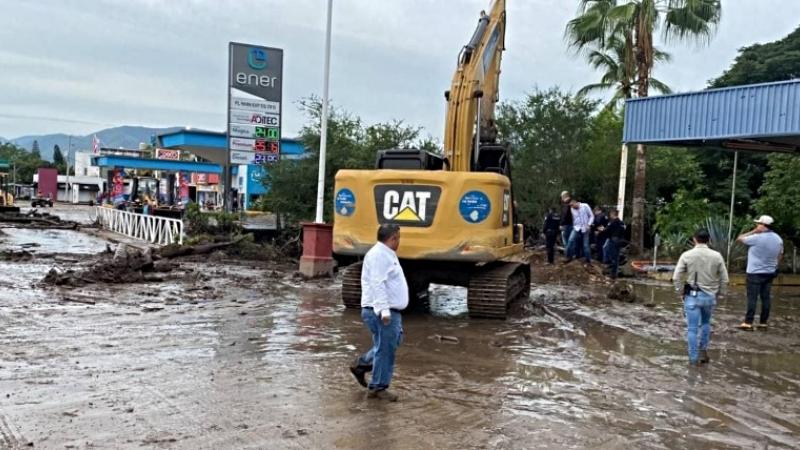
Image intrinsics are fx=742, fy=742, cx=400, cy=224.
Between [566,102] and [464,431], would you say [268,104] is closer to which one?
[566,102]

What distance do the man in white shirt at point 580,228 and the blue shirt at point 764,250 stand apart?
6.91m

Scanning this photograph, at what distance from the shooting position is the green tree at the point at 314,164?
73.3 feet

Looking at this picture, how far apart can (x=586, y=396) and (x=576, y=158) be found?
1936 cm

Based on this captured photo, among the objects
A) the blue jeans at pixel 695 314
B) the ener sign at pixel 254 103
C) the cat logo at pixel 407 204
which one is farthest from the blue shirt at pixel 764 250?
the ener sign at pixel 254 103

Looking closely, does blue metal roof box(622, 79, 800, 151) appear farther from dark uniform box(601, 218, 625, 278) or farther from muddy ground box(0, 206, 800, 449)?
muddy ground box(0, 206, 800, 449)

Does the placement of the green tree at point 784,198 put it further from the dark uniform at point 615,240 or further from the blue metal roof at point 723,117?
the dark uniform at point 615,240

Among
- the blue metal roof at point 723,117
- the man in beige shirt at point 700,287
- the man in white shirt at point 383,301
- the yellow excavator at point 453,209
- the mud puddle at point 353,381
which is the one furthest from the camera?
the blue metal roof at point 723,117

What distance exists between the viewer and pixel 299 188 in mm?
22703

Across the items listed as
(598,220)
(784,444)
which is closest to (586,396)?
(784,444)

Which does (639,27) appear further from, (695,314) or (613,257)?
(695,314)

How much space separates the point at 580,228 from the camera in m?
18.0

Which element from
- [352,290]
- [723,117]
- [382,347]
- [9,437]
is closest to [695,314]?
[382,347]

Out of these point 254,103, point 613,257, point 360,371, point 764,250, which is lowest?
point 360,371

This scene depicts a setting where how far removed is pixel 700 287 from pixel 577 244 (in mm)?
10139
